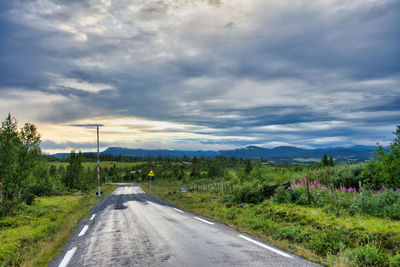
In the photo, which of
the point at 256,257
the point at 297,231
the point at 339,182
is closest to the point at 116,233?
the point at 256,257

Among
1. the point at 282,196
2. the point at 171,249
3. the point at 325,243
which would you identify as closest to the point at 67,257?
the point at 171,249

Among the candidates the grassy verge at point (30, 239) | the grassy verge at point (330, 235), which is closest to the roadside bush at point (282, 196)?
the grassy verge at point (330, 235)

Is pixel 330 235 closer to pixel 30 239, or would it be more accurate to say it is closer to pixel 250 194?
pixel 250 194

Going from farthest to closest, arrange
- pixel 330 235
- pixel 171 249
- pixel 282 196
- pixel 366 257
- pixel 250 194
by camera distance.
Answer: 1. pixel 250 194
2. pixel 282 196
3. pixel 330 235
4. pixel 171 249
5. pixel 366 257

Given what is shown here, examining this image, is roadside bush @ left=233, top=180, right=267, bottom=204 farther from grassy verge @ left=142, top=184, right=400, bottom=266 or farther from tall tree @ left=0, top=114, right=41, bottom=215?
tall tree @ left=0, top=114, right=41, bottom=215

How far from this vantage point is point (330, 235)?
7867mm

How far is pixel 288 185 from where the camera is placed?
54.0 ft

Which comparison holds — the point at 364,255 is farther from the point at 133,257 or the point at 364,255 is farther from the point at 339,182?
the point at 339,182

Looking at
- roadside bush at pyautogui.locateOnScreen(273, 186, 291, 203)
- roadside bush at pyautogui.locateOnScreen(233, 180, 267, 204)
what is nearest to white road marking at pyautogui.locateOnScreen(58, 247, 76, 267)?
roadside bush at pyautogui.locateOnScreen(273, 186, 291, 203)

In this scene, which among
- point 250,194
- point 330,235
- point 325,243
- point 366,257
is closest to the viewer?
point 366,257

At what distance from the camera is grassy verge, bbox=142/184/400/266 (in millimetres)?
6138

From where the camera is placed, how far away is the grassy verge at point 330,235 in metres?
6.14

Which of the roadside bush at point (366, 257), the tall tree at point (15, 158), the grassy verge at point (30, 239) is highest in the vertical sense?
the tall tree at point (15, 158)

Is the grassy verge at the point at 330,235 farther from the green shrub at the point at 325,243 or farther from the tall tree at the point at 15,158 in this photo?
the tall tree at the point at 15,158
